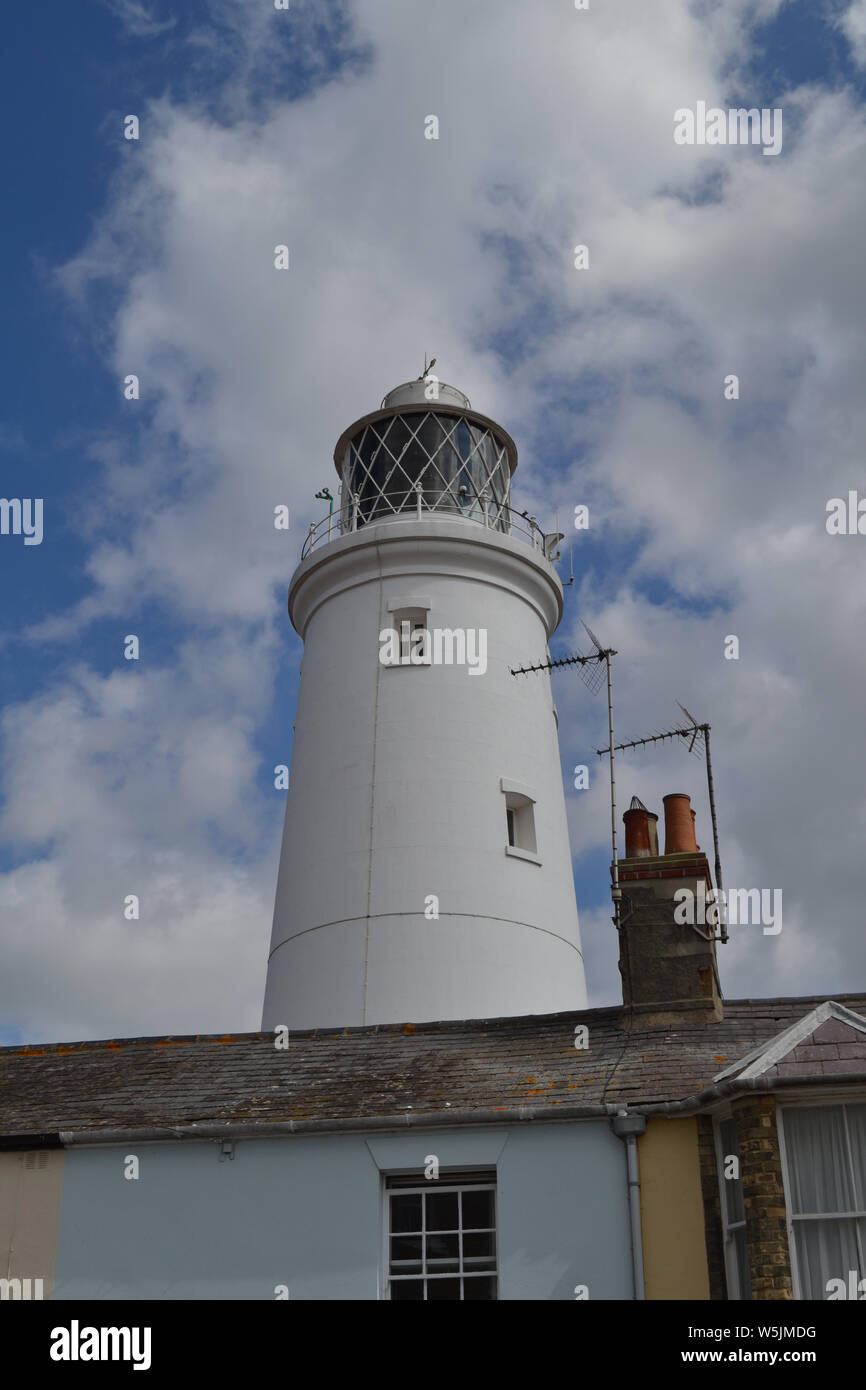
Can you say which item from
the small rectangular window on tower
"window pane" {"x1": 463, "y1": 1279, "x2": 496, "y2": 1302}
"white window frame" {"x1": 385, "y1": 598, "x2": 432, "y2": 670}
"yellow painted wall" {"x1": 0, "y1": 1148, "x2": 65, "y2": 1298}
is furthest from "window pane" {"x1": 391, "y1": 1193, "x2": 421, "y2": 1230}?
"white window frame" {"x1": 385, "y1": 598, "x2": 432, "y2": 670}

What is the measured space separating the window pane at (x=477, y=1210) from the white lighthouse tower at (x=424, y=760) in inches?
229

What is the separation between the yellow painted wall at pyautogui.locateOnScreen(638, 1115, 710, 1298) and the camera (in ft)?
36.3

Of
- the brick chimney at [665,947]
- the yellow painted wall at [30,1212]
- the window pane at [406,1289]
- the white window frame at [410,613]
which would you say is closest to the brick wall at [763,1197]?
the brick chimney at [665,947]

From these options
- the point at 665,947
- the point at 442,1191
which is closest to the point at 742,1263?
the point at 442,1191

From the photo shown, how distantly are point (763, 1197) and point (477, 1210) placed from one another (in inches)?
103

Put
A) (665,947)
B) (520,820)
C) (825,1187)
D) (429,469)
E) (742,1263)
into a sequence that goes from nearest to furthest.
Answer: (825,1187)
(742,1263)
(665,947)
(520,820)
(429,469)

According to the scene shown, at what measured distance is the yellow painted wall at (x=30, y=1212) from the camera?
1229 centimetres

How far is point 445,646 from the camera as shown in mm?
20609

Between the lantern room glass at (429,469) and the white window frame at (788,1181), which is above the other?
the lantern room glass at (429,469)

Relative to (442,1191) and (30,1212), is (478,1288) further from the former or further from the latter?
(30,1212)

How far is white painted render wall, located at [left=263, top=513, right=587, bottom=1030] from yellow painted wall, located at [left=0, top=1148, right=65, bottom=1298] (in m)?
5.83

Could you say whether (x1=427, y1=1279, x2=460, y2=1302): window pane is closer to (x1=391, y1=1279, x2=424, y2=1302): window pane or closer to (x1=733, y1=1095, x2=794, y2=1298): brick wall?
(x1=391, y1=1279, x2=424, y2=1302): window pane

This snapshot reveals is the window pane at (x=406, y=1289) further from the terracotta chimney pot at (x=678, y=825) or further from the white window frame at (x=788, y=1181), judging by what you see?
the terracotta chimney pot at (x=678, y=825)

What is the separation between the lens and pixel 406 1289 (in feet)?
38.4
